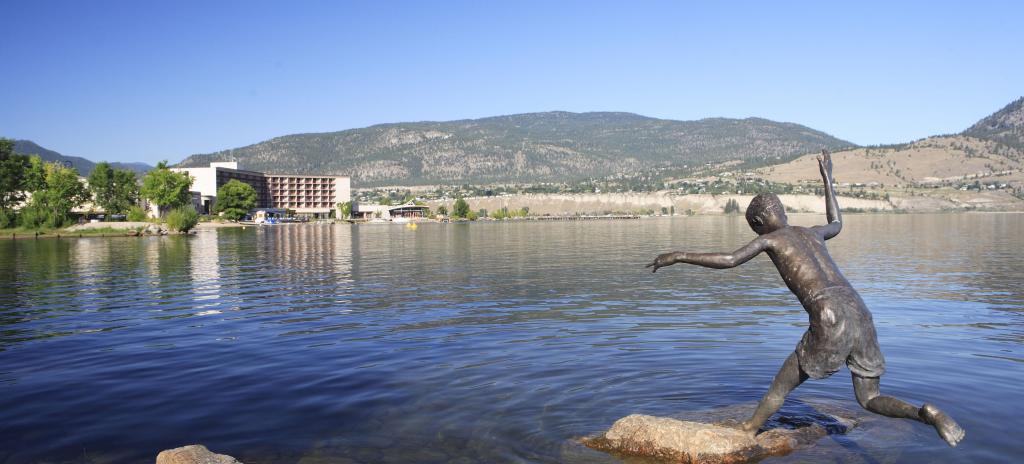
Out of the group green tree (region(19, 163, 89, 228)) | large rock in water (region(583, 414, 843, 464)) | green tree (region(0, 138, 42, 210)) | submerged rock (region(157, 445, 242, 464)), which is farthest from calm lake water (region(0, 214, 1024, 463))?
green tree (region(0, 138, 42, 210))

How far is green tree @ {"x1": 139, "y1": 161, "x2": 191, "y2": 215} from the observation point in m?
140

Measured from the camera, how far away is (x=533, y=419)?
12.3m

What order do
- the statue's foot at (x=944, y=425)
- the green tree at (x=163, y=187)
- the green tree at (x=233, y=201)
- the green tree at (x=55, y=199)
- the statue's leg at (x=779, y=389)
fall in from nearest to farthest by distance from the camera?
the statue's foot at (x=944, y=425) < the statue's leg at (x=779, y=389) < the green tree at (x=55, y=199) < the green tree at (x=163, y=187) < the green tree at (x=233, y=201)

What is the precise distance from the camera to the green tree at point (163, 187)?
13950 centimetres

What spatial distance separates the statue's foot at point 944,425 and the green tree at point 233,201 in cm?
17413

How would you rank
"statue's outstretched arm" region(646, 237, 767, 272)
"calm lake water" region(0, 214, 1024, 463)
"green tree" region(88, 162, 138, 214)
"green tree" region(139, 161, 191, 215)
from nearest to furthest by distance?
"statue's outstretched arm" region(646, 237, 767, 272) → "calm lake water" region(0, 214, 1024, 463) → "green tree" region(88, 162, 138, 214) → "green tree" region(139, 161, 191, 215)

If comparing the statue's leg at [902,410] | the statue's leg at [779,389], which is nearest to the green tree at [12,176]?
the statue's leg at [779,389]

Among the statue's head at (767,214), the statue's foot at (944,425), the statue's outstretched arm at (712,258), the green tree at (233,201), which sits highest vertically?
the green tree at (233,201)

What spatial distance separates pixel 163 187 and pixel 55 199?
76.7ft

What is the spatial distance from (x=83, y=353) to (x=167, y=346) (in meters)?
1.85

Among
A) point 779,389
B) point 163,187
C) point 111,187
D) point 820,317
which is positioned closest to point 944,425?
point 820,317

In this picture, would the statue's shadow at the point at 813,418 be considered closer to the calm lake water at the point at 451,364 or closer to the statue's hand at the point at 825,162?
the calm lake water at the point at 451,364

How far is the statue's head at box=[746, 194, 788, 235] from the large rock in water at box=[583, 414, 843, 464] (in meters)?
2.79

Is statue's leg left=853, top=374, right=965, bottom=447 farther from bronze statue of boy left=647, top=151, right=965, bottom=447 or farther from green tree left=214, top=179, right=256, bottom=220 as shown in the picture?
green tree left=214, top=179, right=256, bottom=220
